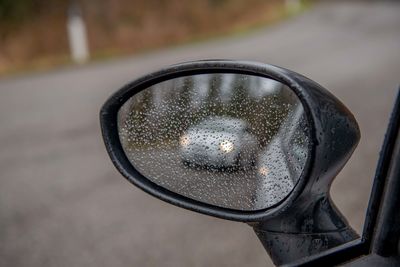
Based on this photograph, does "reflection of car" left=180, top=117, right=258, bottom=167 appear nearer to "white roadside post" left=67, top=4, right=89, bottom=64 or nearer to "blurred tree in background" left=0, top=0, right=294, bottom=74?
"blurred tree in background" left=0, top=0, right=294, bottom=74

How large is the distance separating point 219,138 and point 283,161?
0.58 feet

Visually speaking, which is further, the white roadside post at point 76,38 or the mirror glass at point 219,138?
the white roadside post at point 76,38

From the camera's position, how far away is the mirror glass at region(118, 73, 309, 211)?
1.29m

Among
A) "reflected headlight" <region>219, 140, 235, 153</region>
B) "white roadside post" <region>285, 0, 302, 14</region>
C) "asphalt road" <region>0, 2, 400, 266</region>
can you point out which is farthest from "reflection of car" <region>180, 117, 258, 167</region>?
"white roadside post" <region>285, 0, 302, 14</region>

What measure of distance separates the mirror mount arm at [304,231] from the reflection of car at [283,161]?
0.05m

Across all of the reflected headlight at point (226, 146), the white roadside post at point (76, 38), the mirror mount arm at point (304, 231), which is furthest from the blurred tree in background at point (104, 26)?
the mirror mount arm at point (304, 231)

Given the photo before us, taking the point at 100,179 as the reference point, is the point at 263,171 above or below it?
above

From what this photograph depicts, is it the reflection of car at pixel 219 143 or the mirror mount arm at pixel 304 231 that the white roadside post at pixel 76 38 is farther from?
the mirror mount arm at pixel 304 231

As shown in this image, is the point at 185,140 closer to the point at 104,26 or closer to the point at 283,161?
the point at 283,161

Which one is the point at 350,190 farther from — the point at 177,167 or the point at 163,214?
the point at 177,167

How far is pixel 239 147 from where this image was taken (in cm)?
135

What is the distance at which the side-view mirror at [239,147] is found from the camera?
3.94 feet

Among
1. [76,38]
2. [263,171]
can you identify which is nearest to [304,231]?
[263,171]

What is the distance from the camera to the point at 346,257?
A: 1227 millimetres
